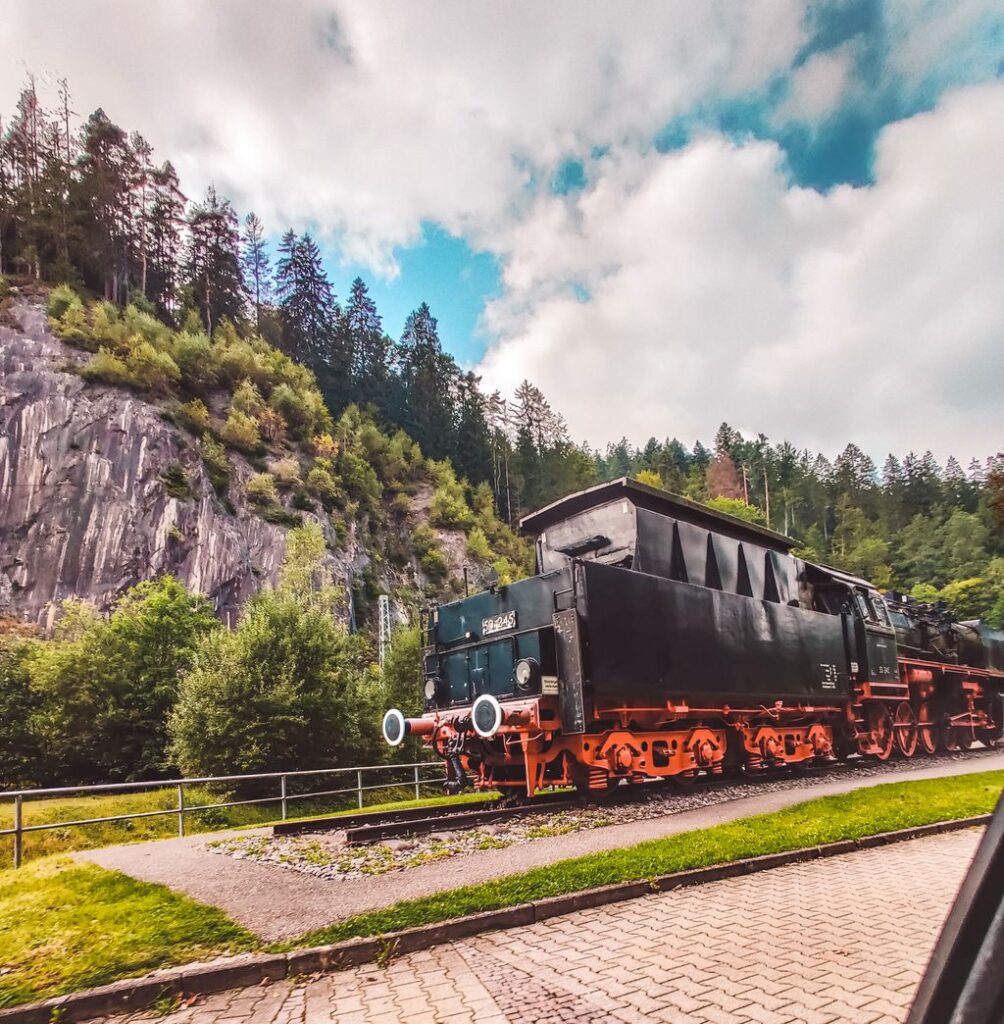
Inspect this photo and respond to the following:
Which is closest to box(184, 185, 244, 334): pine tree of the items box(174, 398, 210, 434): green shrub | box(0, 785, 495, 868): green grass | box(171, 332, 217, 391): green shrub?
box(171, 332, 217, 391): green shrub

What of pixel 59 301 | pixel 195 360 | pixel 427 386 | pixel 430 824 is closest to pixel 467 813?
pixel 430 824

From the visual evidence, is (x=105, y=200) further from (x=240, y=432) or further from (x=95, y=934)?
(x=95, y=934)

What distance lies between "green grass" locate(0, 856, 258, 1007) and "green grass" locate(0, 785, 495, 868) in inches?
396

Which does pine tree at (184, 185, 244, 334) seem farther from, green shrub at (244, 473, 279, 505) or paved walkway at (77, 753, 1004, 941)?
paved walkway at (77, 753, 1004, 941)

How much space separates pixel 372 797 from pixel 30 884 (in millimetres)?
16843

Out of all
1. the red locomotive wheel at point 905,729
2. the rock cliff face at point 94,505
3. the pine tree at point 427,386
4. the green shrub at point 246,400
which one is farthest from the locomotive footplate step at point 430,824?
the pine tree at point 427,386

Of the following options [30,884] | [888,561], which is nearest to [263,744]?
[30,884]

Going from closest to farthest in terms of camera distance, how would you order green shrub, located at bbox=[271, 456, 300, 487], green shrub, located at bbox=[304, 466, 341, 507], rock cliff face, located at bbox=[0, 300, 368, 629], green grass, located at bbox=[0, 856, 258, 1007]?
green grass, located at bbox=[0, 856, 258, 1007]
rock cliff face, located at bbox=[0, 300, 368, 629]
green shrub, located at bbox=[271, 456, 300, 487]
green shrub, located at bbox=[304, 466, 341, 507]

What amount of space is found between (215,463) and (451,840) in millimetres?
45854

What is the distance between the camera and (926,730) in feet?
58.9

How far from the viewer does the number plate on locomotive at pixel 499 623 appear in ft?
→ 34.1

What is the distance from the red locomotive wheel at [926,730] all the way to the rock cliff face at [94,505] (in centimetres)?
3619

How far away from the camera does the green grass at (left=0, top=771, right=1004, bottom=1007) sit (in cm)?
422

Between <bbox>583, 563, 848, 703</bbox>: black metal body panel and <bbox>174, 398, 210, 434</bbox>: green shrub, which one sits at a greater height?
<bbox>174, 398, 210, 434</bbox>: green shrub
